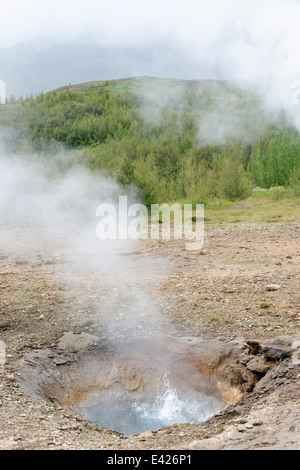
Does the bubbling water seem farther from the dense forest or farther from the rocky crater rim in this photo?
the dense forest

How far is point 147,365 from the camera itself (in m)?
5.20

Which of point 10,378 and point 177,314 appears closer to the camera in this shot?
point 10,378

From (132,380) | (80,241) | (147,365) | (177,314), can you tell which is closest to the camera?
(132,380)

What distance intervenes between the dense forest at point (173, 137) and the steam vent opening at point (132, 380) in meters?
14.7

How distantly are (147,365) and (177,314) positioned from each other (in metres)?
0.95

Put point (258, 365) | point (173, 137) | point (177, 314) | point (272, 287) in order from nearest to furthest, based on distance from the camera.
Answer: point (258, 365) → point (177, 314) → point (272, 287) → point (173, 137)

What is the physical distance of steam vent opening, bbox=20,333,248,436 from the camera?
15.0 feet

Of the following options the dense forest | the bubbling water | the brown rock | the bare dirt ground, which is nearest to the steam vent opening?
→ the bubbling water

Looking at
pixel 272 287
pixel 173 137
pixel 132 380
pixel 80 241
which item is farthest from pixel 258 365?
pixel 173 137

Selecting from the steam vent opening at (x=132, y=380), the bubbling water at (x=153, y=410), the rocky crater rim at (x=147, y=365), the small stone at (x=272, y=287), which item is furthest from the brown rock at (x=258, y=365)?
the small stone at (x=272, y=287)

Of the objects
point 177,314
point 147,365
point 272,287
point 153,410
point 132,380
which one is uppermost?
point 272,287

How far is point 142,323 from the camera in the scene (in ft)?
18.9

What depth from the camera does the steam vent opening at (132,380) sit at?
4.56m

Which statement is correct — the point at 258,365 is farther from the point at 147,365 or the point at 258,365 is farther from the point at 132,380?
the point at 132,380
